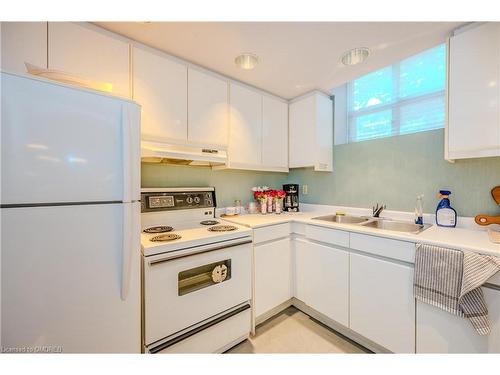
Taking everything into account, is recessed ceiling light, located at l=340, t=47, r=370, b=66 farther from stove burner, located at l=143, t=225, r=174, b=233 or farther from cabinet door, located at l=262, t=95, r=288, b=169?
stove burner, located at l=143, t=225, r=174, b=233

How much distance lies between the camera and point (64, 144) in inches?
32.4

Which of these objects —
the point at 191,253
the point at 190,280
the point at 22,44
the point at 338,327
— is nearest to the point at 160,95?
the point at 22,44

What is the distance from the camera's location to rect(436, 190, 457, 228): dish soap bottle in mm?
1457

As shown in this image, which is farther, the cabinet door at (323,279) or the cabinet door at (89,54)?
the cabinet door at (323,279)

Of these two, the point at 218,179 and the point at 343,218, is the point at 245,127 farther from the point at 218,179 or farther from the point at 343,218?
the point at 343,218

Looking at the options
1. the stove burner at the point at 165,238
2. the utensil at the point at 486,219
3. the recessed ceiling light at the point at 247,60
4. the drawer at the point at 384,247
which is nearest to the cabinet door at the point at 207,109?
the recessed ceiling light at the point at 247,60

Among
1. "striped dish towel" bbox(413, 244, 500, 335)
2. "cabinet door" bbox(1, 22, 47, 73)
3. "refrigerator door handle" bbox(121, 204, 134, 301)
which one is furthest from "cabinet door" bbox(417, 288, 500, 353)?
"cabinet door" bbox(1, 22, 47, 73)

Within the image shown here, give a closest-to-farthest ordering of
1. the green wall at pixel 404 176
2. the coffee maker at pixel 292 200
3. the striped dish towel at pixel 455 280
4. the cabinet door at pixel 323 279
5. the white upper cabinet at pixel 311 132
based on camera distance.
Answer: the striped dish towel at pixel 455 280 → the green wall at pixel 404 176 → the cabinet door at pixel 323 279 → the white upper cabinet at pixel 311 132 → the coffee maker at pixel 292 200

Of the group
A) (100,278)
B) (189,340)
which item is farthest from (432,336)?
(100,278)

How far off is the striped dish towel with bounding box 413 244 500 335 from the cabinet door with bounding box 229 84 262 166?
1492 millimetres

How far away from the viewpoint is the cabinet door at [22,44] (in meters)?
1.02

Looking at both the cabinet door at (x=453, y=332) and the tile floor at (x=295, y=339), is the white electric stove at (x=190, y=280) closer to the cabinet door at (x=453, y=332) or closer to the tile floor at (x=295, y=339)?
the tile floor at (x=295, y=339)

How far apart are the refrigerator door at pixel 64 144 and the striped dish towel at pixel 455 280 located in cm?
165

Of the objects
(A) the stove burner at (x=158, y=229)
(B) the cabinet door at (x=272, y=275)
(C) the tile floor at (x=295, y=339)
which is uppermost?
(A) the stove burner at (x=158, y=229)
